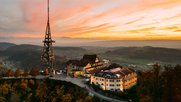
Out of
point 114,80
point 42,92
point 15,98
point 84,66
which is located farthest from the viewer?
point 84,66

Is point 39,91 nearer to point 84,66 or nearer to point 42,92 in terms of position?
point 42,92

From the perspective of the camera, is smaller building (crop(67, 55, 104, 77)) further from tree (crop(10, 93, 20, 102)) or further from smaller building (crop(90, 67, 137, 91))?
tree (crop(10, 93, 20, 102))

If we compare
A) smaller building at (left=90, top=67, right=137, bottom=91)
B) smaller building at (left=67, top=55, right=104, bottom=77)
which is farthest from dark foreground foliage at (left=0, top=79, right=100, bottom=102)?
smaller building at (left=67, top=55, right=104, bottom=77)

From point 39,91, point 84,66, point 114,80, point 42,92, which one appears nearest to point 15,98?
point 39,91

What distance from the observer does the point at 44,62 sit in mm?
114938

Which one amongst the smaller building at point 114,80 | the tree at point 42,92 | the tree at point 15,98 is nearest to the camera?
the smaller building at point 114,80

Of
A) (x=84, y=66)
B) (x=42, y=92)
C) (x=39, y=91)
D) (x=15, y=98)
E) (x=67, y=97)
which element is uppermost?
(x=84, y=66)

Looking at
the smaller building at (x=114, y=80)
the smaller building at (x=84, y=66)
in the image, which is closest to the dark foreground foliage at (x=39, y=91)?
the smaller building at (x=114, y=80)

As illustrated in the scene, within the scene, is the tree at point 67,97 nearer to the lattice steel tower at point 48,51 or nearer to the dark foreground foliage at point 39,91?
the dark foreground foliage at point 39,91

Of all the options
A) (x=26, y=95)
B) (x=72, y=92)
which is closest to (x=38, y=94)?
(x=26, y=95)

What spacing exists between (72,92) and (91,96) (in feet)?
31.8

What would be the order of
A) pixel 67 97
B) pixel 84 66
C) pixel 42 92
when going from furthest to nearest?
pixel 84 66, pixel 42 92, pixel 67 97

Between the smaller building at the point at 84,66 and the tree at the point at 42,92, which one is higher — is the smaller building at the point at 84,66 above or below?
above

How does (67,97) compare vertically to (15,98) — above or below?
above
